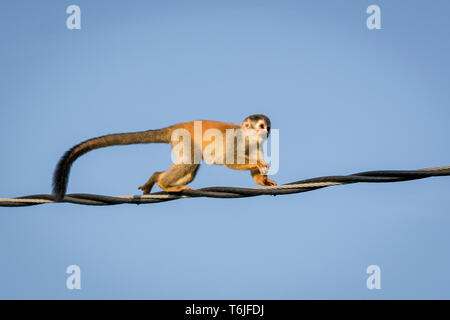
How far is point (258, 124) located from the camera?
7402mm

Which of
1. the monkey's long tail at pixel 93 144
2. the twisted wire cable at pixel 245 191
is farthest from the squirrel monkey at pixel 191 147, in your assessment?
the twisted wire cable at pixel 245 191

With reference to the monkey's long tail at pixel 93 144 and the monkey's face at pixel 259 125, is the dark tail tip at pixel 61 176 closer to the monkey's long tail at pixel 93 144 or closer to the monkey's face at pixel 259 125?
the monkey's long tail at pixel 93 144

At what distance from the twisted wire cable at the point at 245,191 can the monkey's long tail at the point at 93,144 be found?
0.87 ft

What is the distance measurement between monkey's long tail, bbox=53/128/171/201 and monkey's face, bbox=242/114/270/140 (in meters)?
1.13

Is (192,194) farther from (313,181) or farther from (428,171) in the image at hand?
(428,171)

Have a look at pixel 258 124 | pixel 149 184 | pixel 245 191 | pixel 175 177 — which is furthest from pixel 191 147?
pixel 245 191

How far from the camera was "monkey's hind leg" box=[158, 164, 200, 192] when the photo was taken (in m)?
6.57

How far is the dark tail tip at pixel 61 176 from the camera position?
5.44 meters

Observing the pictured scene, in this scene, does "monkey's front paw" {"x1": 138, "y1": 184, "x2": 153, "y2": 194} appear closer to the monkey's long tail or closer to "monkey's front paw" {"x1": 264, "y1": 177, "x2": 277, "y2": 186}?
the monkey's long tail

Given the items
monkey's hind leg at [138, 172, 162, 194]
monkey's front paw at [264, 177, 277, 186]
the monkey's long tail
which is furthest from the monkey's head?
monkey's hind leg at [138, 172, 162, 194]

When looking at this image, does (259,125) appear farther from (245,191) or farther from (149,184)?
(245,191)

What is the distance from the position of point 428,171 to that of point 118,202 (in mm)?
2976

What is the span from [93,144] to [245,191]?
243 centimetres

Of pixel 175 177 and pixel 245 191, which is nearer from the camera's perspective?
pixel 245 191
